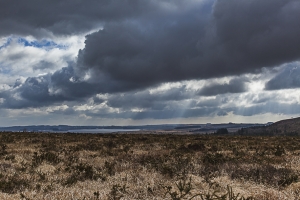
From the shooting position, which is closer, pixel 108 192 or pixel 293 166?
pixel 108 192

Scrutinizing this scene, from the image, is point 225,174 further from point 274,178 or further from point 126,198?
point 126,198

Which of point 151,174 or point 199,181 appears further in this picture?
point 151,174

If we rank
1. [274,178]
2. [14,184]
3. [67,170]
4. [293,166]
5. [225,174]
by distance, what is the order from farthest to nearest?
[293,166]
[67,170]
[225,174]
[274,178]
[14,184]

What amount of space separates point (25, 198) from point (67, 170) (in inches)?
183

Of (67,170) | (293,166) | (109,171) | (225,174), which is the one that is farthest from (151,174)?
(293,166)

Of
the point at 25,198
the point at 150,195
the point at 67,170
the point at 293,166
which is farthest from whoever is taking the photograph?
the point at 293,166

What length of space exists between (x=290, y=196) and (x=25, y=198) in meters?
6.74

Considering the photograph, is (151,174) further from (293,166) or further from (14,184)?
(293,166)

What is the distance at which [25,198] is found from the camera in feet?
22.6

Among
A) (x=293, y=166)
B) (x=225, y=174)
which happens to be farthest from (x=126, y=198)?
(x=293, y=166)

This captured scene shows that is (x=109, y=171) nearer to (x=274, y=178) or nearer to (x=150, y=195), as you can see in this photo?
(x=150, y=195)

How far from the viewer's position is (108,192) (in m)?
7.66

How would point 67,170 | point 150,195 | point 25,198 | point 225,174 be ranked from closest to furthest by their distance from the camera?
point 25,198 < point 150,195 < point 225,174 < point 67,170

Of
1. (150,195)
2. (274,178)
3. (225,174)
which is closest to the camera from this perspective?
(150,195)
